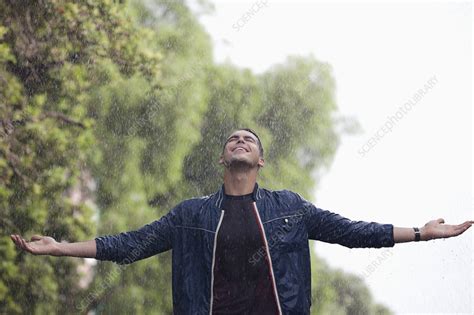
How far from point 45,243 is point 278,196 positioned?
3.28 ft

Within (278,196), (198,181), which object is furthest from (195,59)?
(278,196)

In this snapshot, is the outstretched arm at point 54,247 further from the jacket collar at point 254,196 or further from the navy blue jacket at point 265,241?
the jacket collar at point 254,196

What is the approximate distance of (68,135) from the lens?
1181 cm

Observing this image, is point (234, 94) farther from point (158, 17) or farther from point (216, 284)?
point (216, 284)

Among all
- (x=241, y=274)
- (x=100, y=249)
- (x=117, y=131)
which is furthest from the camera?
(x=117, y=131)

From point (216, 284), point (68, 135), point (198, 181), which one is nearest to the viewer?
point (216, 284)

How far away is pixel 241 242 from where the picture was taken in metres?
3.61

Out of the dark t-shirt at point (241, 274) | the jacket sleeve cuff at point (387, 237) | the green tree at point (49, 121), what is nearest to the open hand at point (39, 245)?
the dark t-shirt at point (241, 274)

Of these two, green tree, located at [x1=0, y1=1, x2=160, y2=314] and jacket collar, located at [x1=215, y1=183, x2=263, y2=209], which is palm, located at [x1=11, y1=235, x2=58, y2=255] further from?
green tree, located at [x1=0, y1=1, x2=160, y2=314]

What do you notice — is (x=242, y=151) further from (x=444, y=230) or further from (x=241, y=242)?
(x=444, y=230)

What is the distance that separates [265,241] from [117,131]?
9834 millimetres

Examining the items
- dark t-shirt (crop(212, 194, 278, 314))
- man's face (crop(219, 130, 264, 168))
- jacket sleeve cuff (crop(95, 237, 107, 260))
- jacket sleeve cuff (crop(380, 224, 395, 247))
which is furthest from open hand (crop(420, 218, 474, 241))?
jacket sleeve cuff (crop(95, 237, 107, 260))

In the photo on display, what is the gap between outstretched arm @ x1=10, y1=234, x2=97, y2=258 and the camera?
3590 millimetres

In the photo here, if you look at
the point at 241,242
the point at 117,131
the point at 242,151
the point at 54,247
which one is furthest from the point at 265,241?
the point at 117,131
